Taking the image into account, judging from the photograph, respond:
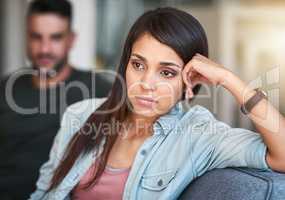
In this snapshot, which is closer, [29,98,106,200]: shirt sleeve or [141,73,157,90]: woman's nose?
[141,73,157,90]: woman's nose

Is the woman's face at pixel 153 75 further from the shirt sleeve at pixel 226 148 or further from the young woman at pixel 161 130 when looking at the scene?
the shirt sleeve at pixel 226 148

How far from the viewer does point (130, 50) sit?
3.50 feet

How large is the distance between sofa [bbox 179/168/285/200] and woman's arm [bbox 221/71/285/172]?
30 millimetres

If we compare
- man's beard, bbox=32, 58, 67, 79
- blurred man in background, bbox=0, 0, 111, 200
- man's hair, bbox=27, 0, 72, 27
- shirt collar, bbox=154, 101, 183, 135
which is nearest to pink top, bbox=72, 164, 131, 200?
shirt collar, bbox=154, 101, 183, 135

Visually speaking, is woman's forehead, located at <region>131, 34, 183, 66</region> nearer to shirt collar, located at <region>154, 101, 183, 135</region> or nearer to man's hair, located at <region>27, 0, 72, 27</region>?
shirt collar, located at <region>154, 101, 183, 135</region>

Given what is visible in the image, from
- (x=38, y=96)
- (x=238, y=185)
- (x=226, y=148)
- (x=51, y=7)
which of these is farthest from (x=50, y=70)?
(x=238, y=185)

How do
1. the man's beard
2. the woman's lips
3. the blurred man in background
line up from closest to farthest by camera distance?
the woman's lips < the blurred man in background < the man's beard

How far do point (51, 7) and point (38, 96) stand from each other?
38cm

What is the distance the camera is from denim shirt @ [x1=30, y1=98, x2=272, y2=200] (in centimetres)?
95

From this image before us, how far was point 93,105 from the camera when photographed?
4.25ft

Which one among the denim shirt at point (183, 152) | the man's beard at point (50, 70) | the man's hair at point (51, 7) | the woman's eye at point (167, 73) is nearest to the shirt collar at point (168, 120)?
the denim shirt at point (183, 152)

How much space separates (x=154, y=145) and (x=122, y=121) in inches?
5.9

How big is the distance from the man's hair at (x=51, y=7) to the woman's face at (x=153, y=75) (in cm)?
86

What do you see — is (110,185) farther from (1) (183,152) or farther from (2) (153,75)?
(2) (153,75)
